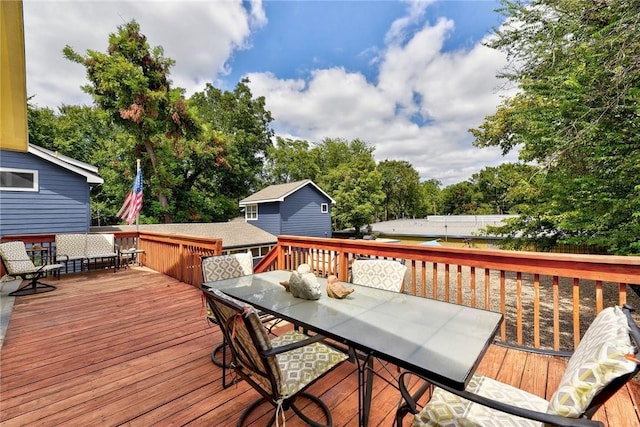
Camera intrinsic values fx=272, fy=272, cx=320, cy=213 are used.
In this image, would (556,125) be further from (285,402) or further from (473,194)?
(473,194)

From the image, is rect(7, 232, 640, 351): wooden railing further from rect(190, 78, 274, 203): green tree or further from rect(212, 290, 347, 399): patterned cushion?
rect(190, 78, 274, 203): green tree

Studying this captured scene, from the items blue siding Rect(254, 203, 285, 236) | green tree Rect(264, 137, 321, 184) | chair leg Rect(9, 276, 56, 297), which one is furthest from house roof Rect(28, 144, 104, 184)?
green tree Rect(264, 137, 321, 184)

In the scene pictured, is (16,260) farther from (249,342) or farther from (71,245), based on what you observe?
(249,342)

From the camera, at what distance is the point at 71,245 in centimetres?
644

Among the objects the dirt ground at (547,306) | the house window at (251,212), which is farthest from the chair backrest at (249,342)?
the house window at (251,212)

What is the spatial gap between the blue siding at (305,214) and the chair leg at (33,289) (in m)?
11.9

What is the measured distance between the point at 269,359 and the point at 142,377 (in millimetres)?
1729

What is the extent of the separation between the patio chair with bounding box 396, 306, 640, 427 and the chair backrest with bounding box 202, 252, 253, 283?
236 centimetres

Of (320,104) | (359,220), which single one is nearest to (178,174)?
(320,104)

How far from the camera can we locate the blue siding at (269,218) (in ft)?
55.2

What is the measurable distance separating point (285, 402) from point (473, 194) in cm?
4833

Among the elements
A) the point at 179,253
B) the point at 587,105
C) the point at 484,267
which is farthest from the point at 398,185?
the point at 484,267

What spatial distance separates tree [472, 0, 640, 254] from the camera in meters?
4.42

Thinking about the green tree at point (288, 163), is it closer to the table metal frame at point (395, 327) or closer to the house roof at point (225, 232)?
the house roof at point (225, 232)
